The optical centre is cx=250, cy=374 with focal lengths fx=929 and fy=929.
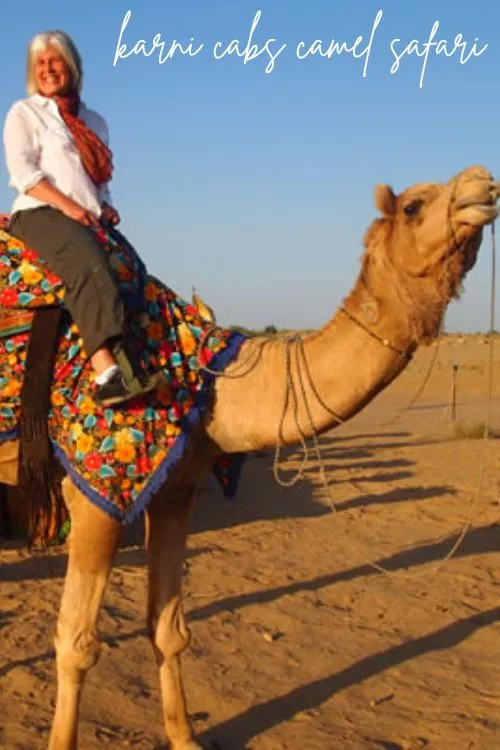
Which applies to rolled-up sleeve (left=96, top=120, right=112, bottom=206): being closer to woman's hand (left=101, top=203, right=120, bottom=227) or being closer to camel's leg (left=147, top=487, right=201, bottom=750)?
woman's hand (left=101, top=203, right=120, bottom=227)

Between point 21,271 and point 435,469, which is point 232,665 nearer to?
point 21,271

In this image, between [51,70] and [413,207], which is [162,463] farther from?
[51,70]

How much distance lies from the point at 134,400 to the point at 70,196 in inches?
39.5

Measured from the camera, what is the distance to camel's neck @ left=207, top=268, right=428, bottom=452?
3568 millimetres

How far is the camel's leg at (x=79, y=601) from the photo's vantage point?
3832 mm

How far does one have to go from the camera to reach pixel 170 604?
442 cm

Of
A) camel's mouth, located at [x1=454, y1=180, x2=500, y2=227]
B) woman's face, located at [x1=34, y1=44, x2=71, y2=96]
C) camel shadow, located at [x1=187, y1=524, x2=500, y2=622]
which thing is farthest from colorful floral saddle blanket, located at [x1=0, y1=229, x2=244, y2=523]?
camel shadow, located at [x1=187, y1=524, x2=500, y2=622]

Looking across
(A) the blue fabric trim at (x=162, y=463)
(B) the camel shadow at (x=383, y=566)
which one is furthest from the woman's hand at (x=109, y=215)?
(B) the camel shadow at (x=383, y=566)

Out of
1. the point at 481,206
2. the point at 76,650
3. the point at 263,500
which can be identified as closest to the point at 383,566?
the point at 263,500

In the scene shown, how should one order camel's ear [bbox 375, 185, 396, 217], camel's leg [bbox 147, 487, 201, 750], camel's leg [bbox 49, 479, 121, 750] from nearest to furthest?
camel's ear [bbox 375, 185, 396, 217] < camel's leg [bbox 49, 479, 121, 750] < camel's leg [bbox 147, 487, 201, 750]

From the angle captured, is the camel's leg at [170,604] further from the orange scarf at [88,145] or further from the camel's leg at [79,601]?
the orange scarf at [88,145]

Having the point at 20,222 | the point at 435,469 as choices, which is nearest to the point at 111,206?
the point at 20,222

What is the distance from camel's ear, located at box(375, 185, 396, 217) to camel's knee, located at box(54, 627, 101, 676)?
2.13 m

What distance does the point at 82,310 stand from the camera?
12.2ft
